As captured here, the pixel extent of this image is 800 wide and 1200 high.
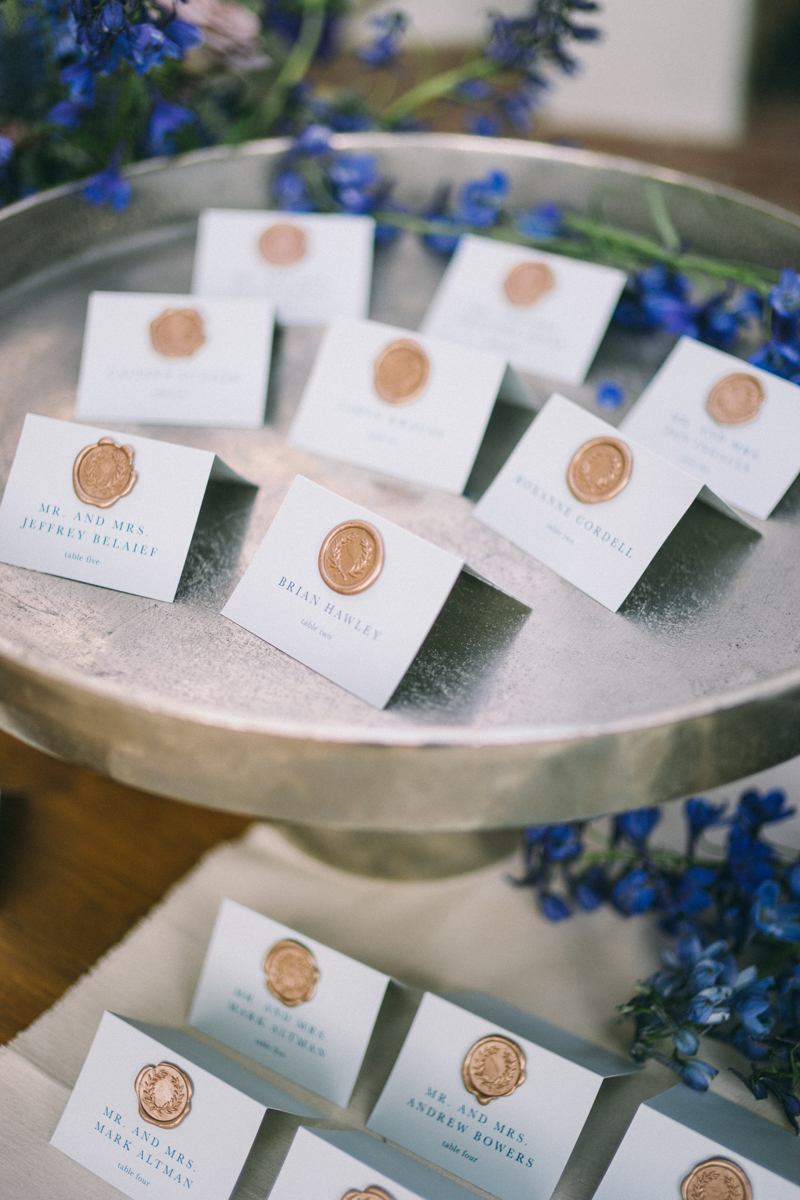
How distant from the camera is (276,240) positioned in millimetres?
971

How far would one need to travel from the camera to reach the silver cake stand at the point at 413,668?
0.49 meters

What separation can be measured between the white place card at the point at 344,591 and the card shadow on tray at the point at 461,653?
0.8 inches

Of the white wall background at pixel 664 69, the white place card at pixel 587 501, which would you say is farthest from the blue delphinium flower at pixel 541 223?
the white wall background at pixel 664 69

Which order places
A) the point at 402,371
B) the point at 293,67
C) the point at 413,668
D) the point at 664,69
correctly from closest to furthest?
1. the point at 413,668
2. the point at 402,371
3. the point at 293,67
4. the point at 664,69

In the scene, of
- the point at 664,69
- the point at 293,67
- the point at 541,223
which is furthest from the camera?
the point at 664,69

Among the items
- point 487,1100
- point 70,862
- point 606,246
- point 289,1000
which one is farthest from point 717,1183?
point 606,246

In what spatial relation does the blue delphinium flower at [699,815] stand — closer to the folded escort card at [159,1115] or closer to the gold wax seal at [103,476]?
the folded escort card at [159,1115]

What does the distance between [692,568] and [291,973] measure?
0.43 metres

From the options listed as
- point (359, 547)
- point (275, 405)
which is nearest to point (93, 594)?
point (359, 547)

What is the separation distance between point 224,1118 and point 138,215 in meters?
0.85

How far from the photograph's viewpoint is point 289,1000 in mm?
740

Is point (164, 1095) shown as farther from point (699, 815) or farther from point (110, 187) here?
point (110, 187)

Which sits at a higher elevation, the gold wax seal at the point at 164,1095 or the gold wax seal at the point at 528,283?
the gold wax seal at the point at 528,283

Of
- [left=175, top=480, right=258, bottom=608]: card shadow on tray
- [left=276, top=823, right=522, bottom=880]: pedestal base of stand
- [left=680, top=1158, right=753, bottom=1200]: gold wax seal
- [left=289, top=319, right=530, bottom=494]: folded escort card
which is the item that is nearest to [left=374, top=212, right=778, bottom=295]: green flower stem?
[left=289, top=319, right=530, bottom=494]: folded escort card
